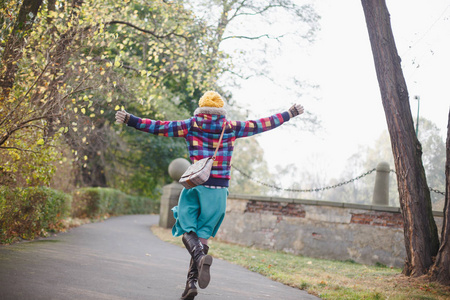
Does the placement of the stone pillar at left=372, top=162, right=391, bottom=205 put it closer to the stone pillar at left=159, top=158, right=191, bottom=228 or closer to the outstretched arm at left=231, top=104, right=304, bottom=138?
the stone pillar at left=159, top=158, right=191, bottom=228

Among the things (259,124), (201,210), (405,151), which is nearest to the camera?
(201,210)

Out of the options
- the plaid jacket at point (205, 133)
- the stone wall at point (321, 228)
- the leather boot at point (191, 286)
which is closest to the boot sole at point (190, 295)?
the leather boot at point (191, 286)

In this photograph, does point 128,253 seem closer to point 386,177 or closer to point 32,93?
point 32,93

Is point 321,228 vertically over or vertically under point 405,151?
under

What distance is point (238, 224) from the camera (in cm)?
1123

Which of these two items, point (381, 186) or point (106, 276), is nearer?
point (106, 276)

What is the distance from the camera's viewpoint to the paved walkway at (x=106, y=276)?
3.70 metres

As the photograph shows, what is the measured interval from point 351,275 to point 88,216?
9.94 metres

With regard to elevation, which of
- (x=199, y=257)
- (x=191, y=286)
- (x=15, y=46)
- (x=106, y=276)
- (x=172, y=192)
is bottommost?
(x=106, y=276)

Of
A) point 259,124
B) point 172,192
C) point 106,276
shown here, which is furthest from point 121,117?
point 172,192

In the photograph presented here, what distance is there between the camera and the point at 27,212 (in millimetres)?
6801

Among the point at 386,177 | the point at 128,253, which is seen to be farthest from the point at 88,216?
the point at 386,177

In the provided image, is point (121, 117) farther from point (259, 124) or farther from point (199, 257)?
point (199, 257)

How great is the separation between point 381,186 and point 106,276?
288 inches
